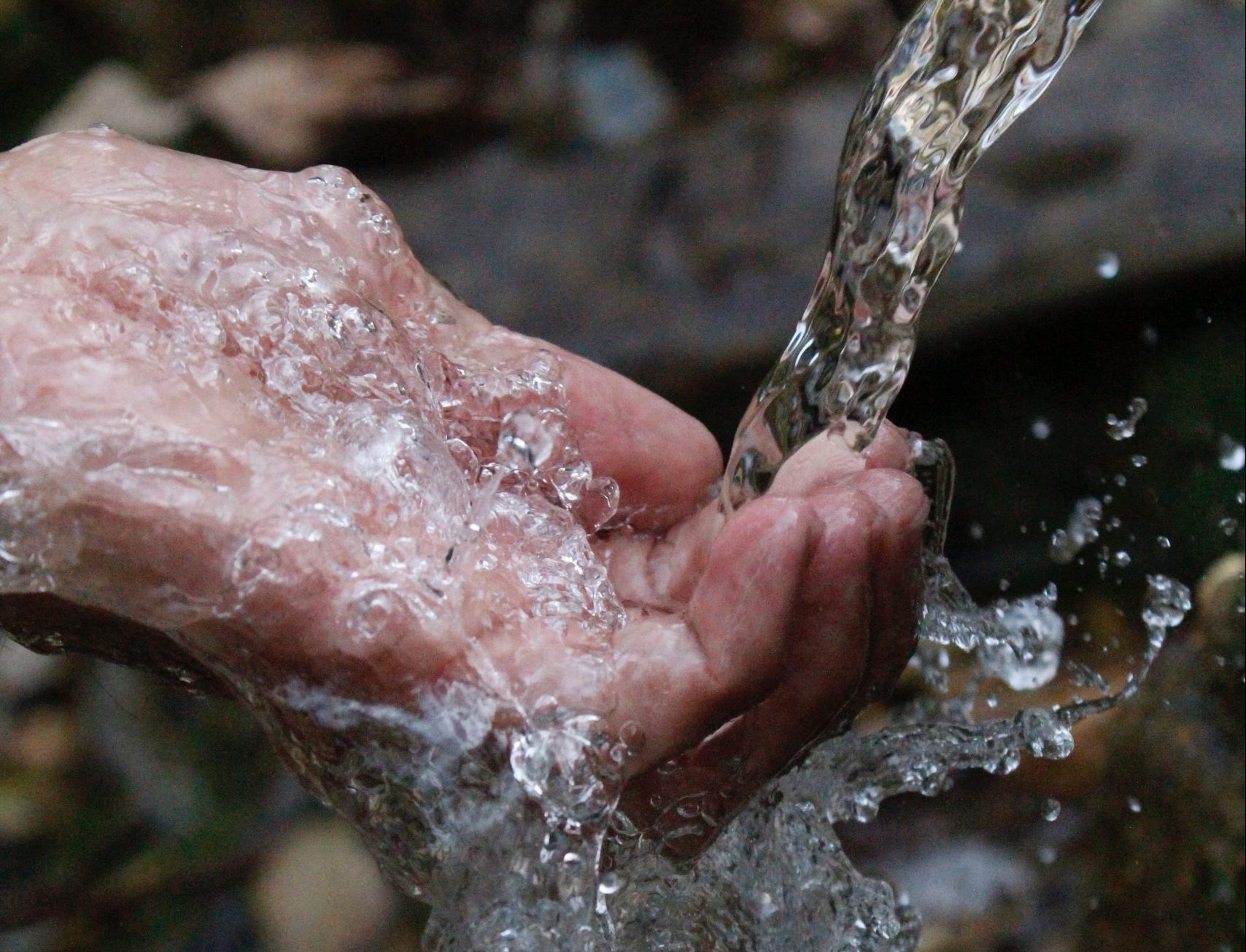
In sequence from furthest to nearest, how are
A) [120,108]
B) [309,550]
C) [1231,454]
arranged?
[120,108] → [1231,454] → [309,550]

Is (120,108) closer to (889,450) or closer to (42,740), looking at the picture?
(42,740)

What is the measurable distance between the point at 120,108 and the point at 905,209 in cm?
316

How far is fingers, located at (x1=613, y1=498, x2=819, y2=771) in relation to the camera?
111 centimetres

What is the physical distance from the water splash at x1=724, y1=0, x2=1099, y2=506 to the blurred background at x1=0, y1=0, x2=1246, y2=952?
40.0 inches

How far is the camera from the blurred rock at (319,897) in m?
3.06

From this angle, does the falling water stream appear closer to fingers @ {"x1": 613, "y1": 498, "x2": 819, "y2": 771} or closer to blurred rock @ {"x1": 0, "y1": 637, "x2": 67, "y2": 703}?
fingers @ {"x1": 613, "y1": 498, "x2": 819, "y2": 771}

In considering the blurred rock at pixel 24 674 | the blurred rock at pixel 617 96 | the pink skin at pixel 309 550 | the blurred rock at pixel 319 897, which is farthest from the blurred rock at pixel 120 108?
the pink skin at pixel 309 550

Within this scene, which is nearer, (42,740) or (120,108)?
(42,740)

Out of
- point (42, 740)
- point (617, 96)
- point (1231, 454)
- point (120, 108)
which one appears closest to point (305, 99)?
point (120, 108)

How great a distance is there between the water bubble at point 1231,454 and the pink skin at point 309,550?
1.35 metres

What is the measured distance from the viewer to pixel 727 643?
1.11m

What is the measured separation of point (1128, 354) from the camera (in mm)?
2861

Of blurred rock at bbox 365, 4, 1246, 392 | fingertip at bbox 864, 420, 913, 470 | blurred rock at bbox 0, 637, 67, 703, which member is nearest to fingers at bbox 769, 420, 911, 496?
fingertip at bbox 864, 420, 913, 470

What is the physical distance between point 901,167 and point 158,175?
2.49 ft
